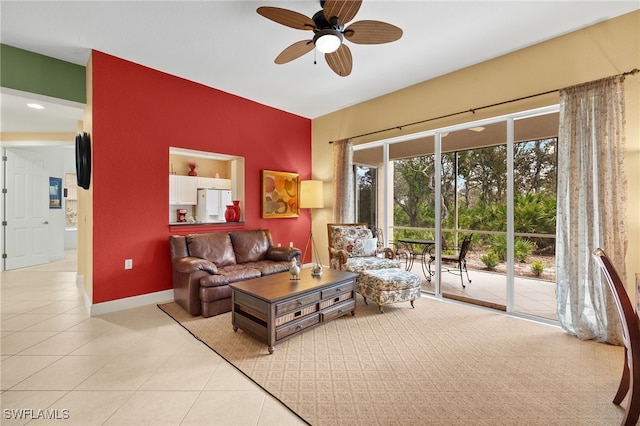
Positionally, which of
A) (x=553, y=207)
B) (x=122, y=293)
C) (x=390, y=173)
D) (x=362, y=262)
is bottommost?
(x=122, y=293)

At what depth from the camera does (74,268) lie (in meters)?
6.03

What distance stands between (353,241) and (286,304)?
208cm

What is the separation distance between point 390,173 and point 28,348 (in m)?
4.83

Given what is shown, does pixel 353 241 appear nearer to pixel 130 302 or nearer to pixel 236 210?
pixel 236 210

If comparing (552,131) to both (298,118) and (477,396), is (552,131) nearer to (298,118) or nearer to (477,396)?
(477,396)

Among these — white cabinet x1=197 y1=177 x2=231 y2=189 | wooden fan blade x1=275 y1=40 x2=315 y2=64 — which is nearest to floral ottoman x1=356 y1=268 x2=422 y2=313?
wooden fan blade x1=275 y1=40 x2=315 y2=64

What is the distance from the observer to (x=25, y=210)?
607cm

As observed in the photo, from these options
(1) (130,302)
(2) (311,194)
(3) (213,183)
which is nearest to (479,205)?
(2) (311,194)

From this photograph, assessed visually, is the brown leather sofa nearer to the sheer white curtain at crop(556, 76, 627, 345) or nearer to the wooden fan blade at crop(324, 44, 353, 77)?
the wooden fan blade at crop(324, 44, 353, 77)

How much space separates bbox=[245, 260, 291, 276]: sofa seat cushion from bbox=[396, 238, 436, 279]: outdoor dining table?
1.99 metres

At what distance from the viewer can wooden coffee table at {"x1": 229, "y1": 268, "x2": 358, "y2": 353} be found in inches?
99.3

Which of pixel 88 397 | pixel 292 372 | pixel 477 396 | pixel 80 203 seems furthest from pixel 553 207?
pixel 80 203

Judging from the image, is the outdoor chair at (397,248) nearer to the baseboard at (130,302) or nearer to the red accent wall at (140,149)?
the red accent wall at (140,149)

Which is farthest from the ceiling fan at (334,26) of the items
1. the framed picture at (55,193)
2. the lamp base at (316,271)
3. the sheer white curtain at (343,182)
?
the framed picture at (55,193)
